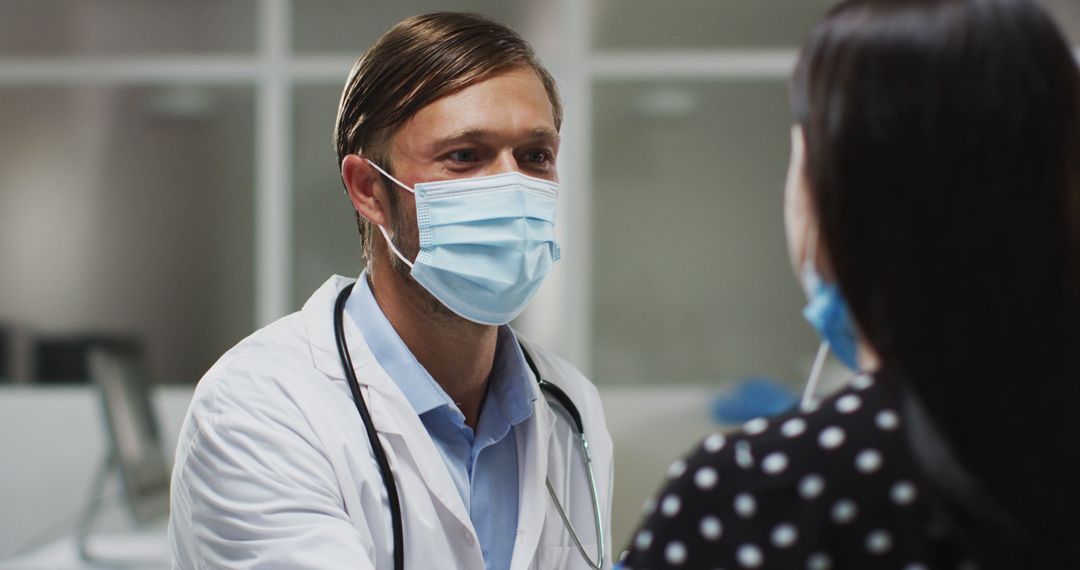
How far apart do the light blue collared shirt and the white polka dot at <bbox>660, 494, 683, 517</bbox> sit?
642mm

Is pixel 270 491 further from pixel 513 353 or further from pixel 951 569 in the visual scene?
pixel 951 569

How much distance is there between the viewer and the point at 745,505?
65 centimetres

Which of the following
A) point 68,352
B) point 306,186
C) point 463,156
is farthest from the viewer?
point 68,352

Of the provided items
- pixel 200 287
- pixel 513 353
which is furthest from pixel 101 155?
pixel 513 353

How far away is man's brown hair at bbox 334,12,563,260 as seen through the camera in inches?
53.7

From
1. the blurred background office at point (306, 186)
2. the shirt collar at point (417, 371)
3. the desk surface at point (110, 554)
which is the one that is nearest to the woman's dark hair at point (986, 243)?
the shirt collar at point (417, 371)

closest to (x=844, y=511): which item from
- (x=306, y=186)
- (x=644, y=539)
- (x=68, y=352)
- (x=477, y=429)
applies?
(x=644, y=539)

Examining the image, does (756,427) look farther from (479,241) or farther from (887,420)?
(479,241)

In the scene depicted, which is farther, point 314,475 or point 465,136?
point 465,136

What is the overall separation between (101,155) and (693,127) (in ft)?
7.37

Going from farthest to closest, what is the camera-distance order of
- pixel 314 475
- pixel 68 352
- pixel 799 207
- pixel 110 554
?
1. pixel 68 352
2. pixel 110 554
3. pixel 314 475
4. pixel 799 207

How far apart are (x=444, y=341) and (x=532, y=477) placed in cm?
21

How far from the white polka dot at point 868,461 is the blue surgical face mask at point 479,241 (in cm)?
81

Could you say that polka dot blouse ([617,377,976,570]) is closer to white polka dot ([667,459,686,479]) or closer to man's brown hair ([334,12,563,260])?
white polka dot ([667,459,686,479])
